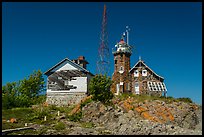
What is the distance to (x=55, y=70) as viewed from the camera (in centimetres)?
3725

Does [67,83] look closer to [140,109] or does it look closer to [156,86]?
[140,109]

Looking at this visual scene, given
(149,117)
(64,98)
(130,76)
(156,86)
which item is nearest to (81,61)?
(64,98)

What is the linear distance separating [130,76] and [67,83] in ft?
34.4

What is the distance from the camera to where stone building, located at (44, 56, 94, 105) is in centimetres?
3616

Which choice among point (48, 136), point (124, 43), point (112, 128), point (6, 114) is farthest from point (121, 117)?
point (124, 43)

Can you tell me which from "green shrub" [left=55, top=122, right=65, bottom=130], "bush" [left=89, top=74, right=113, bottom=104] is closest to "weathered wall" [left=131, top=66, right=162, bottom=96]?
"bush" [left=89, top=74, right=113, bottom=104]

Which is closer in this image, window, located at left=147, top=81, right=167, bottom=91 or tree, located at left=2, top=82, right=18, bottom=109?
tree, located at left=2, top=82, right=18, bottom=109

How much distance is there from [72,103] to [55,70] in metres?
5.39

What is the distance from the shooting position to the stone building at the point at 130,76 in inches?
1580

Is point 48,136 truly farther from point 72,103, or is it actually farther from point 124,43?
point 124,43

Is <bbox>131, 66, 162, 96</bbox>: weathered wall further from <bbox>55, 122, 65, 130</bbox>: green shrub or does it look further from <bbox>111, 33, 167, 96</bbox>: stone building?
<bbox>55, 122, 65, 130</bbox>: green shrub

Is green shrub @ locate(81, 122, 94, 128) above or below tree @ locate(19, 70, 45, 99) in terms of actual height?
below

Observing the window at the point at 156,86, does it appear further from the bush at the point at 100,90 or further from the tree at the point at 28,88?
the tree at the point at 28,88

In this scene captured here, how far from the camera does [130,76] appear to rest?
135 ft
